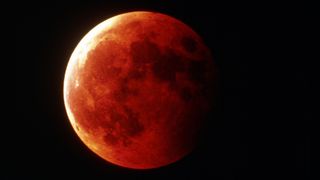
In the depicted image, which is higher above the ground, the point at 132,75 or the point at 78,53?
the point at 78,53

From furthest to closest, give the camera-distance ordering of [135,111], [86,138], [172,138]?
1. [86,138]
2. [172,138]
3. [135,111]

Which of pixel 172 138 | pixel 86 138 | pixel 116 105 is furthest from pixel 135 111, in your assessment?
pixel 86 138

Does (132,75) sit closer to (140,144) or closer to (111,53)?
(111,53)

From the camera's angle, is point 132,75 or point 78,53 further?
point 78,53

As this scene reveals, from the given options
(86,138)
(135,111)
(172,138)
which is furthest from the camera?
(86,138)

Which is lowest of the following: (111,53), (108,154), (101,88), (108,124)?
(108,154)

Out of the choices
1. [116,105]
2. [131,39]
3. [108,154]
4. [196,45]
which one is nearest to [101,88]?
[116,105]
